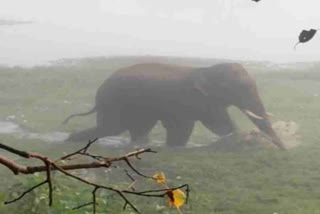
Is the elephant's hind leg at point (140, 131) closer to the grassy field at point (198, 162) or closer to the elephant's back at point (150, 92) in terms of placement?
the elephant's back at point (150, 92)

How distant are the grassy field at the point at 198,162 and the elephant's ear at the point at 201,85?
1.05 metres

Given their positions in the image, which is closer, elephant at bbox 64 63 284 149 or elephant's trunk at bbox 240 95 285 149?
elephant's trunk at bbox 240 95 285 149

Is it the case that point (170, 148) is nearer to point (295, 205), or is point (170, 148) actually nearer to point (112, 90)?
point (112, 90)

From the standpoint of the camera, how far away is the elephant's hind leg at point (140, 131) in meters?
13.6

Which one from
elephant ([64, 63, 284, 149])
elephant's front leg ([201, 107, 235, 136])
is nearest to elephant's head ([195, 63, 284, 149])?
elephant ([64, 63, 284, 149])

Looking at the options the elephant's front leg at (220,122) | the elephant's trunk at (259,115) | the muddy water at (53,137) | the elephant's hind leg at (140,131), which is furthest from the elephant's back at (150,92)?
the elephant's trunk at (259,115)

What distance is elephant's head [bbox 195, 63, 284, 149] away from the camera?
1323 cm

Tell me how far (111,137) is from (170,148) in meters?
1.67

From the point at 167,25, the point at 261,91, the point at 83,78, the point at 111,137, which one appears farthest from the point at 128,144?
the point at 167,25

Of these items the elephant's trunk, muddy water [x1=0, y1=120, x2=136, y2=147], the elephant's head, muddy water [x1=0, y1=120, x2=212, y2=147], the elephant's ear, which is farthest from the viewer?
muddy water [x1=0, y1=120, x2=136, y2=147]

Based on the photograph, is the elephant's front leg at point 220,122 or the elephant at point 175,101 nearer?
the elephant at point 175,101

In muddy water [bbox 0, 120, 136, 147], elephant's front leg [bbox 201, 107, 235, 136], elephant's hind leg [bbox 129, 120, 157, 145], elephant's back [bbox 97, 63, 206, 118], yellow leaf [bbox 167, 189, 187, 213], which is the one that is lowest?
muddy water [bbox 0, 120, 136, 147]

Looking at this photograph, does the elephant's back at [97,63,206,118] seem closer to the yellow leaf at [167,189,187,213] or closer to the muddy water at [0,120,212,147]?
the muddy water at [0,120,212,147]

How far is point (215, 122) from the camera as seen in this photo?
44.4ft
